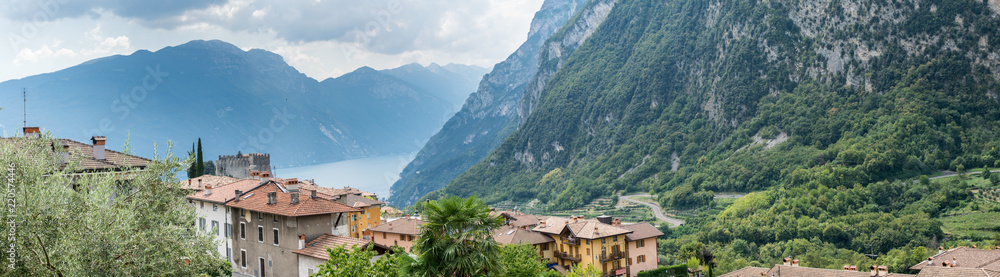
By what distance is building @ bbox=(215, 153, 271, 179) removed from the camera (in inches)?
3305

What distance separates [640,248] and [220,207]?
36.8 metres

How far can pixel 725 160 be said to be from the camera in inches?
6742

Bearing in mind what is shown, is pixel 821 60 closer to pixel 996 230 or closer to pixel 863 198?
pixel 863 198

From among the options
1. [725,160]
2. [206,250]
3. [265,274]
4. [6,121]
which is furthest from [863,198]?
[6,121]

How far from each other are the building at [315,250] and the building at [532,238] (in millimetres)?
23519

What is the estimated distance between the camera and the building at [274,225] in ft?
112

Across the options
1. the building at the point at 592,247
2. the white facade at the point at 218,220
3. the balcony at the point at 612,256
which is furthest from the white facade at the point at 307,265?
the balcony at the point at 612,256

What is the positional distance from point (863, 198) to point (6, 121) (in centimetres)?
19828

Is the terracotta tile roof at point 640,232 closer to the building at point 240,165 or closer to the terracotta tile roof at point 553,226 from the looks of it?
the terracotta tile roof at point 553,226

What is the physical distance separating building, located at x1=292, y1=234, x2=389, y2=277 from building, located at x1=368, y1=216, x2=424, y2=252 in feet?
72.5

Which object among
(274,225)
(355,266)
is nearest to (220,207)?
(274,225)

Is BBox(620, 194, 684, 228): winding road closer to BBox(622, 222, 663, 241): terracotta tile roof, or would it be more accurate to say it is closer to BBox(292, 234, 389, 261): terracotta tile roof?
BBox(622, 222, 663, 241): terracotta tile roof

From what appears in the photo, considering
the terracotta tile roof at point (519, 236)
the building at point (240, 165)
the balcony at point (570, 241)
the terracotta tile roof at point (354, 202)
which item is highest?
the building at point (240, 165)

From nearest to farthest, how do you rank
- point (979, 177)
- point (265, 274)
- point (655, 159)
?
point (265, 274) → point (979, 177) → point (655, 159)
